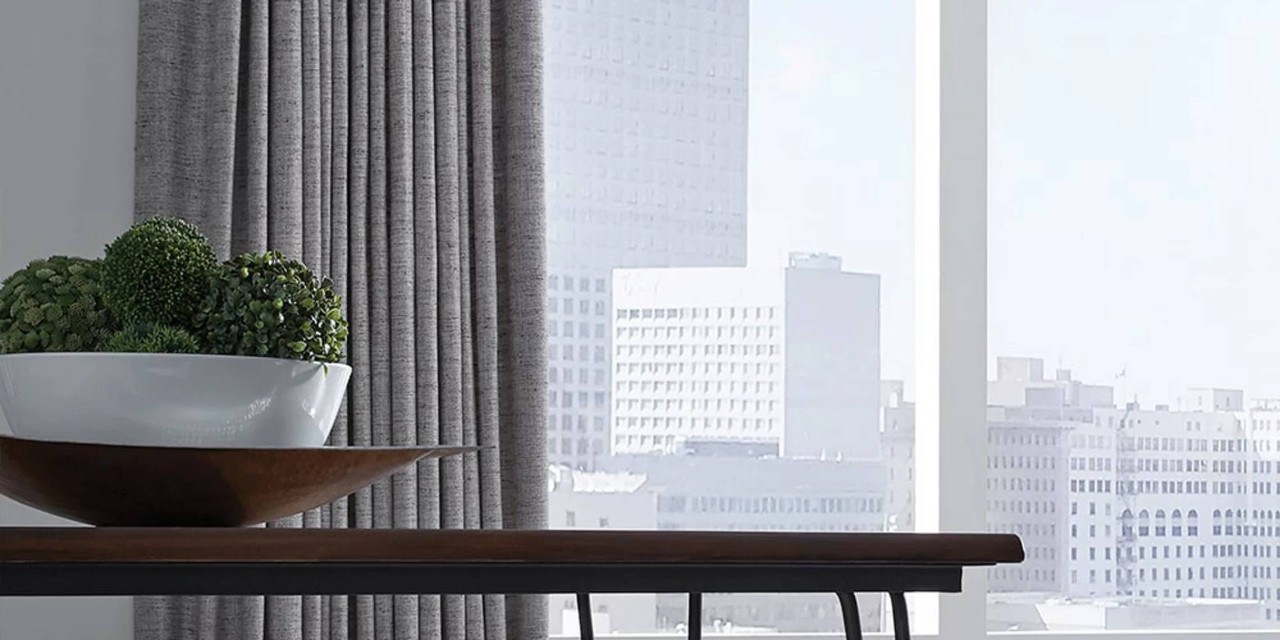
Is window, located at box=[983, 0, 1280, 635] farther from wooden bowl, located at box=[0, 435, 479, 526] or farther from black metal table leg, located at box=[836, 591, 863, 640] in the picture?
wooden bowl, located at box=[0, 435, 479, 526]

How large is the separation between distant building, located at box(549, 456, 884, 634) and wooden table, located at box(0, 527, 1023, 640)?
5.77 feet

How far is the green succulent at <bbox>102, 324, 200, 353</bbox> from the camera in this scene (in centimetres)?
75

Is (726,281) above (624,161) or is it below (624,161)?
below

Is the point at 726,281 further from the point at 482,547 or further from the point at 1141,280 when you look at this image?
the point at 482,547

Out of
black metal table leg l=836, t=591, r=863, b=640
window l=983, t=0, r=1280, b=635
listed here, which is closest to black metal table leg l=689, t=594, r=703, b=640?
black metal table leg l=836, t=591, r=863, b=640

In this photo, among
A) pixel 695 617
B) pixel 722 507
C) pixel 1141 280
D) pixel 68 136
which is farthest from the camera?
pixel 1141 280

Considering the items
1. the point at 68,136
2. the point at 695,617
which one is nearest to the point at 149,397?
the point at 695,617

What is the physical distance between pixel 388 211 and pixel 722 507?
790 millimetres

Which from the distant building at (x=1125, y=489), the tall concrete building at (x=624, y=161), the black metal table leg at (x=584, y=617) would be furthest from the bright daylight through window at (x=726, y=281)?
the black metal table leg at (x=584, y=617)

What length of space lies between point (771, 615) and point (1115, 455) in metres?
0.74

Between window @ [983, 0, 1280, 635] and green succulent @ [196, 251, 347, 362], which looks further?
window @ [983, 0, 1280, 635]

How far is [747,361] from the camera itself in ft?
8.36

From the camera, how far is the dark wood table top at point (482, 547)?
24.0 inches

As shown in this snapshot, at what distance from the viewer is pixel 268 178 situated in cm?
217
